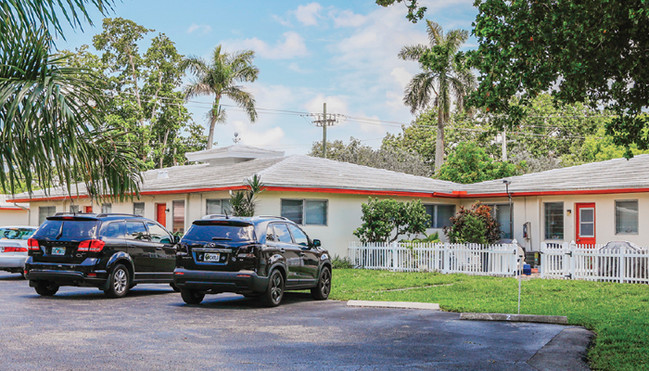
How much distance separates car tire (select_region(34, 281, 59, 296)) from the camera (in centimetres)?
1546

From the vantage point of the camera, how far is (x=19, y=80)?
24.8 ft

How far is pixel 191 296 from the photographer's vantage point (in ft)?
46.4

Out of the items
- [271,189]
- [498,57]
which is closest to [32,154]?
[498,57]

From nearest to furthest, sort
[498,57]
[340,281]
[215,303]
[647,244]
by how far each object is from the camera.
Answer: [498,57]
[215,303]
[340,281]
[647,244]

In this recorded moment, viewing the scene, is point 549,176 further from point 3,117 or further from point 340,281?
point 3,117

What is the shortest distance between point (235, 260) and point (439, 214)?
17209mm

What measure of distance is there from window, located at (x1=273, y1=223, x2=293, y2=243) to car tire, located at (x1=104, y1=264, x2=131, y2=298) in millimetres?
3605

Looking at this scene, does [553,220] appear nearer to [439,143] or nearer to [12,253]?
[12,253]

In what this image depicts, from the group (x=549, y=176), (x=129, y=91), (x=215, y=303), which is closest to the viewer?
(x=215, y=303)

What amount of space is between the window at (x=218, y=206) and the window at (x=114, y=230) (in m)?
9.48

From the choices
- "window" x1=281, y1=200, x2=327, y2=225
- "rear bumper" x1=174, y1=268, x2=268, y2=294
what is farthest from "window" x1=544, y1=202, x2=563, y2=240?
"rear bumper" x1=174, y1=268, x2=268, y2=294

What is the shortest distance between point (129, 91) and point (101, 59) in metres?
3.11

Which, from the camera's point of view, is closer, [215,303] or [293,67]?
[215,303]

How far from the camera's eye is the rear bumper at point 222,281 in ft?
43.5
